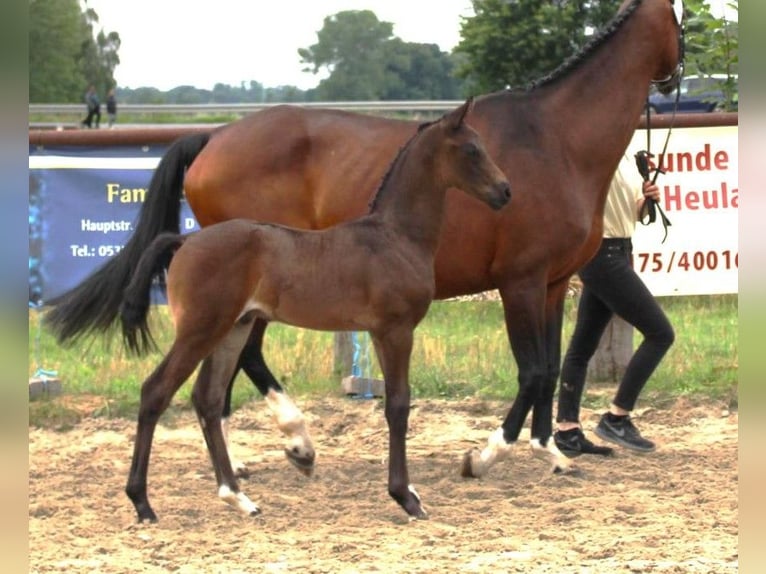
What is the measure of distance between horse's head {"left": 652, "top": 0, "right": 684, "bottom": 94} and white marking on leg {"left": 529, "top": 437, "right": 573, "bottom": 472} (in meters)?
1.92

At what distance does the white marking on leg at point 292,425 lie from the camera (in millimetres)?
5348

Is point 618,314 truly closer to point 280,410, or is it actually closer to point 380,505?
point 380,505

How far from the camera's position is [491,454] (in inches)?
211

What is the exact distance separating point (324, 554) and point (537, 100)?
2.56m

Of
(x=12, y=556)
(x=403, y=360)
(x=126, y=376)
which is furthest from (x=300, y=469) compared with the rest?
(x=12, y=556)

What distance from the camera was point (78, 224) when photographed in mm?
7277

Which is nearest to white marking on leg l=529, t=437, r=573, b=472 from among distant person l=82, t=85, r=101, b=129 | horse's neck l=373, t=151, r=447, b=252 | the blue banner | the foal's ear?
horse's neck l=373, t=151, r=447, b=252

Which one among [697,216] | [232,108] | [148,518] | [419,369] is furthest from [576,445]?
[232,108]

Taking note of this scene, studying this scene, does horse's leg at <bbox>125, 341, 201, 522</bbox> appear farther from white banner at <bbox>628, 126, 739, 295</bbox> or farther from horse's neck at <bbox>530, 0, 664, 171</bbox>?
white banner at <bbox>628, 126, 739, 295</bbox>

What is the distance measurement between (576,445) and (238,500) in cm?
207

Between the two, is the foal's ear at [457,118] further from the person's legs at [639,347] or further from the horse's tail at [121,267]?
the horse's tail at [121,267]

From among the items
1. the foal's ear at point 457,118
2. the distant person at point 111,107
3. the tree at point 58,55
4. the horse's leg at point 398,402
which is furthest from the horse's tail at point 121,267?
the distant person at point 111,107

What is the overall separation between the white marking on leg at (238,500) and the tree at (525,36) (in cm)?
1724

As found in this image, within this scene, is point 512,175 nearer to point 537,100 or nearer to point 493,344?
point 537,100
